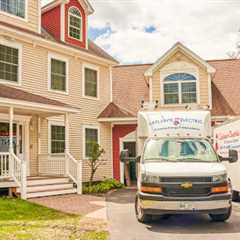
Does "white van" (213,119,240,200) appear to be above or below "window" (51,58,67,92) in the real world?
below

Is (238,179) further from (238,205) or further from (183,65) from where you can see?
(183,65)

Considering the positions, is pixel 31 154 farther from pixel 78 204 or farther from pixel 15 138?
pixel 78 204

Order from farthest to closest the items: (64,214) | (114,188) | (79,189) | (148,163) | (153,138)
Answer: (114,188) → (79,189) → (64,214) → (153,138) → (148,163)

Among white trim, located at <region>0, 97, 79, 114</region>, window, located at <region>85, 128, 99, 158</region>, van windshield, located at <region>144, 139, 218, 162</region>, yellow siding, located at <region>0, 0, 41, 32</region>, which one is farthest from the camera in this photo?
window, located at <region>85, 128, 99, 158</region>

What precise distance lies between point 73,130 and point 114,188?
3.35m

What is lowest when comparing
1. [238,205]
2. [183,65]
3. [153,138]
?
[238,205]

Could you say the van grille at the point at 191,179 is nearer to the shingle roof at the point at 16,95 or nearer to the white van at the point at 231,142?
the white van at the point at 231,142

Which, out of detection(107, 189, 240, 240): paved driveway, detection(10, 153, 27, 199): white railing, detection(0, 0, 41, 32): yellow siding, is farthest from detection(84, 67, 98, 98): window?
detection(107, 189, 240, 240): paved driveway

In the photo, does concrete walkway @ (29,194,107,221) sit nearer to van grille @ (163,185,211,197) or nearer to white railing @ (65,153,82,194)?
white railing @ (65,153,82,194)

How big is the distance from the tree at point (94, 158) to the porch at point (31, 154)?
1.89 m

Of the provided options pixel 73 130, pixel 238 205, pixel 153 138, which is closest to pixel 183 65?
pixel 73 130

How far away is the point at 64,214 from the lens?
36.0 feet

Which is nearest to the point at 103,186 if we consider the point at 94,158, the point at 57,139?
the point at 94,158

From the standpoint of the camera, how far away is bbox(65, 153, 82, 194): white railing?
1639 cm
